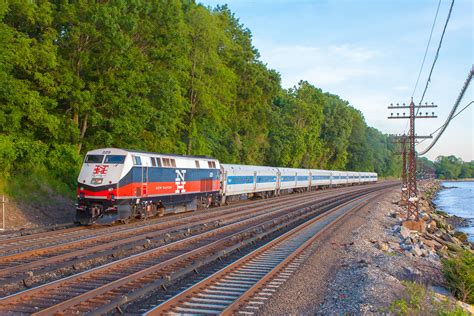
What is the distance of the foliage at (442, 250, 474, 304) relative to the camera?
1223 centimetres

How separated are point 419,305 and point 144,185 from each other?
1454 centimetres

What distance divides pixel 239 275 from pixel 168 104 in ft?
80.7

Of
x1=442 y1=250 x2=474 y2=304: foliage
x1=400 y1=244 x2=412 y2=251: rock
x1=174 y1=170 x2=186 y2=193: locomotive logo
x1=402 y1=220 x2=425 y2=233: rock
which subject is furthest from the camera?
x1=402 y1=220 x2=425 y2=233: rock

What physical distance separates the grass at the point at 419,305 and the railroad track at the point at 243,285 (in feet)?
8.32

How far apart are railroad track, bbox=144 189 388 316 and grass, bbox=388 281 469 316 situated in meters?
2.54

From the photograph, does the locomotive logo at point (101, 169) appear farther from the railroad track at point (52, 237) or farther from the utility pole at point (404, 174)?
the utility pole at point (404, 174)

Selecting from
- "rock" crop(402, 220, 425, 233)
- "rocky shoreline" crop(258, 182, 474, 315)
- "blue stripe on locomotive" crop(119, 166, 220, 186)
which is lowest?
"rock" crop(402, 220, 425, 233)

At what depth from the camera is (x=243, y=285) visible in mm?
10430

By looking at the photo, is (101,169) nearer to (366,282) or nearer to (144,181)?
(144,181)

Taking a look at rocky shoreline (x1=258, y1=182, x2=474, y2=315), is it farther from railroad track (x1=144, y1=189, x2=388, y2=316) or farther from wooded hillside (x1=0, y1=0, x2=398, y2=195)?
wooded hillside (x1=0, y1=0, x2=398, y2=195)

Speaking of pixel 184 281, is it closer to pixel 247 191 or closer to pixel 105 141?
pixel 105 141

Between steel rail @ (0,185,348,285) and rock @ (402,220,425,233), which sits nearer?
steel rail @ (0,185,348,285)

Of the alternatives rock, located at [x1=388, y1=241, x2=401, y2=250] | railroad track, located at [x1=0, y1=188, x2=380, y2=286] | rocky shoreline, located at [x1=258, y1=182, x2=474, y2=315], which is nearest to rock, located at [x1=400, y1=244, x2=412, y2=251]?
rocky shoreline, located at [x1=258, y1=182, x2=474, y2=315]

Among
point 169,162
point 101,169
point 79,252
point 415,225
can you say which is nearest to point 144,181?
point 101,169
